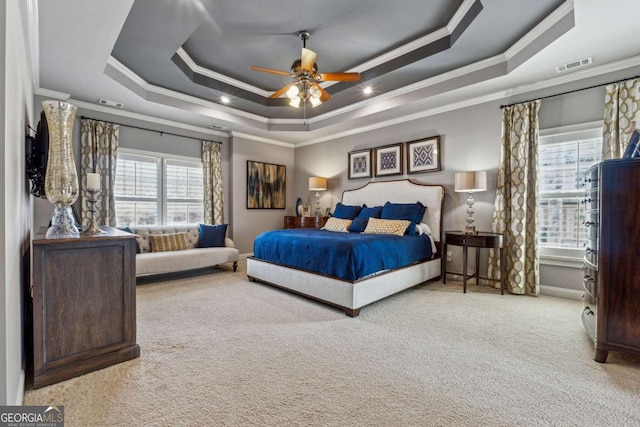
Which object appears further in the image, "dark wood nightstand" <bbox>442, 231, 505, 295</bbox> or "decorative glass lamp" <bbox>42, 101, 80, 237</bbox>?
"dark wood nightstand" <bbox>442, 231, 505, 295</bbox>

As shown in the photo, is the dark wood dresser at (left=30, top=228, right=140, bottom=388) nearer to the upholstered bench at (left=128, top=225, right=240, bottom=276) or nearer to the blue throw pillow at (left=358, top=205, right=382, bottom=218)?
the upholstered bench at (left=128, top=225, right=240, bottom=276)

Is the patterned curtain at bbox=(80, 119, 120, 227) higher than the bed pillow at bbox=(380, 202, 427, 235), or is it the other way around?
the patterned curtain at bbox=(80, 119, 120, 227)

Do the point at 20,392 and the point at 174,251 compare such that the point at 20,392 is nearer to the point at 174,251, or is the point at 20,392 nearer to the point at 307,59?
the point at 174,251

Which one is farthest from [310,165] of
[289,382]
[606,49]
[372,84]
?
[289,382]

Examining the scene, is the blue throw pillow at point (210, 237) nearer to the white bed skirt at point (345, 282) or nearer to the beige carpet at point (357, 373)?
the white bed skirt at point (345, 282)

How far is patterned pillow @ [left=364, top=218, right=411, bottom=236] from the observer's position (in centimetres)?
399

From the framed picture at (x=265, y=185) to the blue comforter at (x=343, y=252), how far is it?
7.61ft

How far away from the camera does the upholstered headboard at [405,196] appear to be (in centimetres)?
451

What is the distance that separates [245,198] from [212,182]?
747 millimetres

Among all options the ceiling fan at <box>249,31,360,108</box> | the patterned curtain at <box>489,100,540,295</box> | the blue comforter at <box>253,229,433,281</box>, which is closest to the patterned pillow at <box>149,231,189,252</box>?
the blue comforter at <box>253,229,433,281</box>

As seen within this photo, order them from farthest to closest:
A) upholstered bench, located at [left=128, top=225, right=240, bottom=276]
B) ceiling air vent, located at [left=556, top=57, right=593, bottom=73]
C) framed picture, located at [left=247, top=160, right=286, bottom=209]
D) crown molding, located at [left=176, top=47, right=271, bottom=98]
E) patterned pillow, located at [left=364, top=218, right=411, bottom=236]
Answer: framed picture, located at [left=247, top=160, right=286, bottom=209], upholstered bench, located at [left=128, top=225, right=240, bottom=276], patterned pillow, located at [left=364, top=218, right=411, bottom=236], crown molding, located at [left=176, top=47, right=271, bottom=98], ceiling air vent, located at [left=556, top=57, right=593, bottom=73]

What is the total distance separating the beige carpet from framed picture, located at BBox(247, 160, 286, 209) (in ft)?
11.4

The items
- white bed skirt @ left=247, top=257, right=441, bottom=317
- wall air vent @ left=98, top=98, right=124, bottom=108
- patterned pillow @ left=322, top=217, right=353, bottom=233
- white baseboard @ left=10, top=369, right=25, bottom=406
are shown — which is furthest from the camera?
patterned pillow @ left=322, top=217, right=353, bottom=233

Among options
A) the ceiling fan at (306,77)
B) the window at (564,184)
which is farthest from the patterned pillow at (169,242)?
the window at (564,184)
